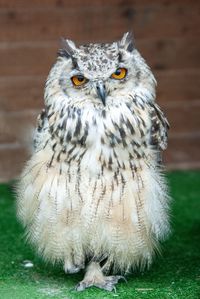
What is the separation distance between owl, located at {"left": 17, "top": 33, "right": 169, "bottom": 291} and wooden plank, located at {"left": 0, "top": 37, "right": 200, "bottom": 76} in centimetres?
184

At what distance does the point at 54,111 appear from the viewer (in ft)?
11.9

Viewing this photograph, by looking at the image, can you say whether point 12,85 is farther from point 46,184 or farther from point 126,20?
point 46,184

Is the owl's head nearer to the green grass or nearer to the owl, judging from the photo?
the owl

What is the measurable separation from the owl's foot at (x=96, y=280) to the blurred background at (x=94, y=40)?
175cm

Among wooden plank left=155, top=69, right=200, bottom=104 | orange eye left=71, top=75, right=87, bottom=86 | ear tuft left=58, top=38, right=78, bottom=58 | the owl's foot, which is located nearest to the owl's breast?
orange eye left=71, top=75, right=87, bottom=86

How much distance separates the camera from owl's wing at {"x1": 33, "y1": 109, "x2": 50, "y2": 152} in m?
3.65

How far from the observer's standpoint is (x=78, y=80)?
11.6 ft

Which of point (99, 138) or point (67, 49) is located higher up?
point (67, 49)

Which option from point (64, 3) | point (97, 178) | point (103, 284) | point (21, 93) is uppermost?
point (64, 3)

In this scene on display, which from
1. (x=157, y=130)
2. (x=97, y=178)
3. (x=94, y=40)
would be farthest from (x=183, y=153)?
(x=97, y=178)

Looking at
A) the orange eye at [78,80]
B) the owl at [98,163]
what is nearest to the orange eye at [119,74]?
the owl at [98,163]

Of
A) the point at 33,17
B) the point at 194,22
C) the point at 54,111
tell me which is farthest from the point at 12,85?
the point at 54,111

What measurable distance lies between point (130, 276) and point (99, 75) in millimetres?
1039

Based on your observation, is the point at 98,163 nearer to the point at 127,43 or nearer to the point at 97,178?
→ the point at 97,178
